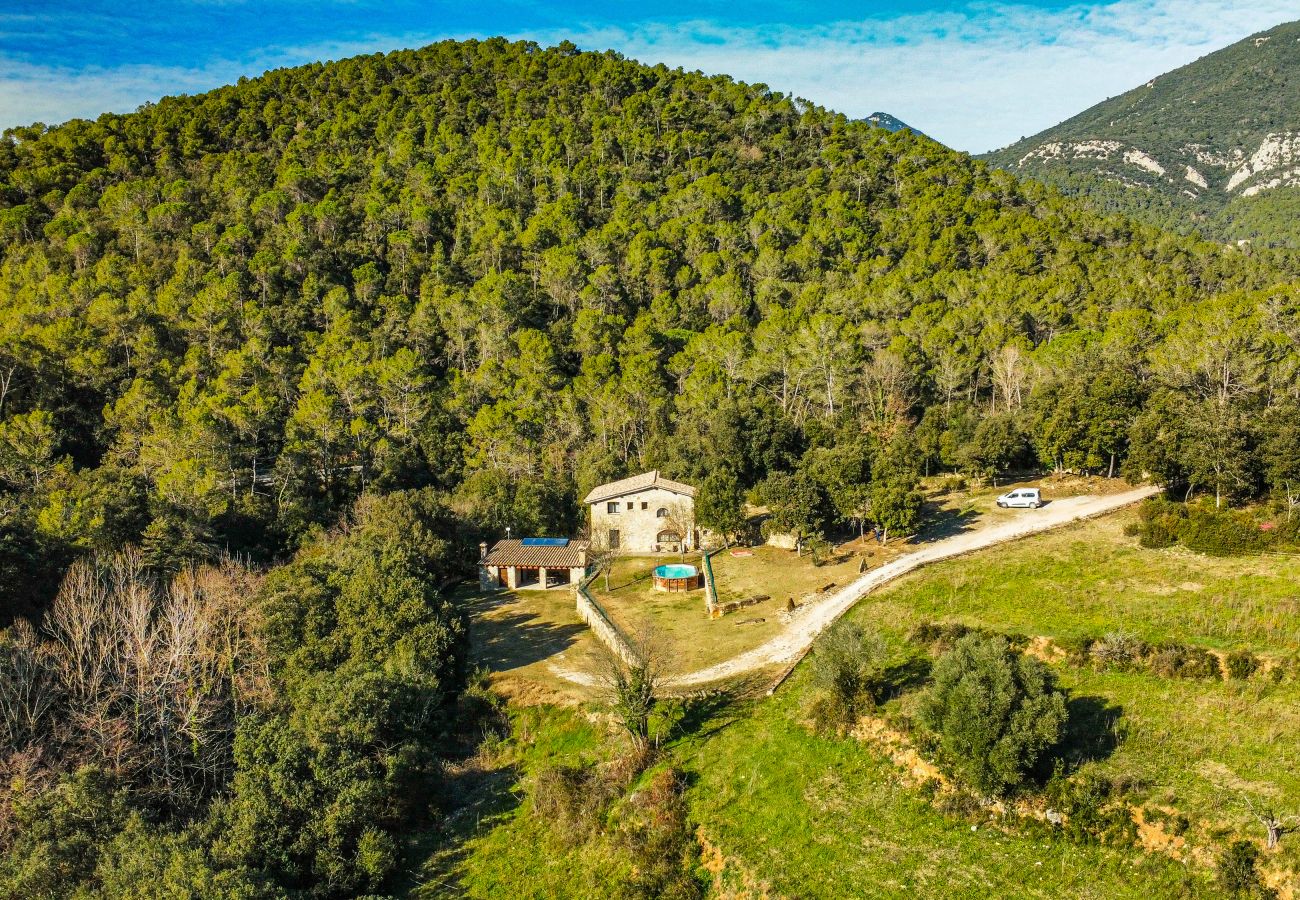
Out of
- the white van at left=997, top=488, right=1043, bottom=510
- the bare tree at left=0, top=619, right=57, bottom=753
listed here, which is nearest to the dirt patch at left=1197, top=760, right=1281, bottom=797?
the white van at left=997, top=488, right=1043, bottom=510

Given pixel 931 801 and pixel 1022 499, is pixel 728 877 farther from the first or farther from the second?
pixel 1022 499

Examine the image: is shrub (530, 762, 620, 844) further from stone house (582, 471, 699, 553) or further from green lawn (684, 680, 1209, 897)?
stone house (582, 471, 699, 553)

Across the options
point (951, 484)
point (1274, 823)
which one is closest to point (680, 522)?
point (951, 484)

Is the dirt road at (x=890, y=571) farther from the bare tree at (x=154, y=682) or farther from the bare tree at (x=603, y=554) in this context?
the bare tree at (x=154, y=682)

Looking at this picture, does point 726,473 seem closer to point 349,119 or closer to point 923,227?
point 923,227

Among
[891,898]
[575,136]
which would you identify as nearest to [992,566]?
[891,898]

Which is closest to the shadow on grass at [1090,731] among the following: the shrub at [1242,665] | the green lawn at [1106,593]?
the shrub at [1242,665]
